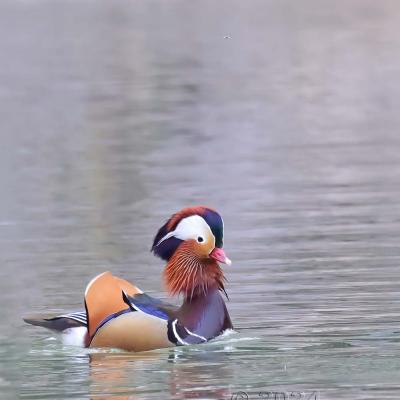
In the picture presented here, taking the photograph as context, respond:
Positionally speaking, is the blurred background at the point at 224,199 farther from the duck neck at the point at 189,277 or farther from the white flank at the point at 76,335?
the duck neck at the point at 189,277

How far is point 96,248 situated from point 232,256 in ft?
4.24

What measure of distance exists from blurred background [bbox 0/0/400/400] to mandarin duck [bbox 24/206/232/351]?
127 millimetres

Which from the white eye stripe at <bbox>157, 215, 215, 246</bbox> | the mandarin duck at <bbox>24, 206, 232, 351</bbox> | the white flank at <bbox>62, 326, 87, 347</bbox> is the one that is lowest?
the white flank at <bbox>62, 326, 87, 347</bbox>

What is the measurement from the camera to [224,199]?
17.3 m

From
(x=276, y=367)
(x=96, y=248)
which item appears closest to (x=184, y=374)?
(x=276, y=367)

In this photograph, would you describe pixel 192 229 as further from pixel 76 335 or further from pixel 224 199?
pixel 224 199

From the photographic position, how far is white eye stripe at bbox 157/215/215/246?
37.2 ft

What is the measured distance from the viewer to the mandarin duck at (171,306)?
11102mm

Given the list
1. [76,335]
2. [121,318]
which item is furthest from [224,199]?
[121,318]

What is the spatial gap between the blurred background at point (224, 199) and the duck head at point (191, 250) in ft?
1.40

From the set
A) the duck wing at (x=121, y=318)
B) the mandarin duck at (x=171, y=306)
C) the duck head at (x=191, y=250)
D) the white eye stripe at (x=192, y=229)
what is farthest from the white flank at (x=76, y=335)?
the white eye stripe at (x=192, y=229)

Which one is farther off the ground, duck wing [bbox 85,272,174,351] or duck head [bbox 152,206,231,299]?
duck head [bbox 152,206,231,299]

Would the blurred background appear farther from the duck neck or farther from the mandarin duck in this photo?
the duck neck

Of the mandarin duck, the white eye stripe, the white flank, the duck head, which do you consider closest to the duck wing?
the mandarin duck
